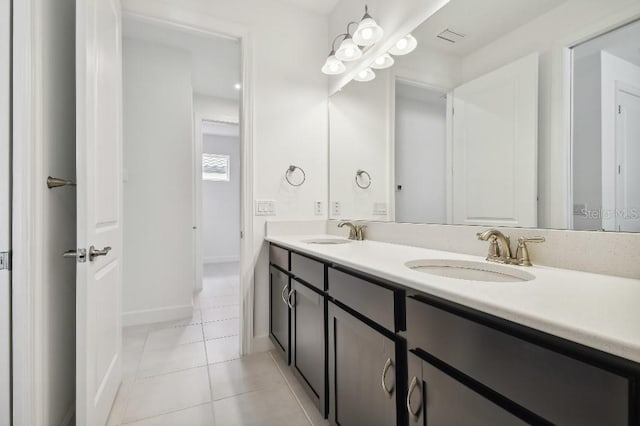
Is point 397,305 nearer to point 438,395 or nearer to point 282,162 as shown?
point 438,395

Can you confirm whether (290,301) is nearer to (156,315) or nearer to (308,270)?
(308,270)

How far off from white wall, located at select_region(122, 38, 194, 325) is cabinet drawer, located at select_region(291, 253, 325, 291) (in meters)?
1.66

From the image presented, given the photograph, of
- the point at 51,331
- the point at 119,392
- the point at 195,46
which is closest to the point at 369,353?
the point at 51,331

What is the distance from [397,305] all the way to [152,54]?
3027 millimetres

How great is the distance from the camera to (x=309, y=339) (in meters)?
1.43

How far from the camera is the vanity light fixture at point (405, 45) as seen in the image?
161 cm

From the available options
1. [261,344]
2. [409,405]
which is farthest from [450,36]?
[261,344]

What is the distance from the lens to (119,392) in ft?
5.30

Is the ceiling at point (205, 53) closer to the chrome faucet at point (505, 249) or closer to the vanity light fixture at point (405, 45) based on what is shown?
the vanity light fixture at point (405, 45)

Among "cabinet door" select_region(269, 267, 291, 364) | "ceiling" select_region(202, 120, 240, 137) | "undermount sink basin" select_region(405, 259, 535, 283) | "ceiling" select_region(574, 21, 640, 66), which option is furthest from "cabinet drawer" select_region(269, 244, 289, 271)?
"ceiling" select_region(202, 120, 240, 137)

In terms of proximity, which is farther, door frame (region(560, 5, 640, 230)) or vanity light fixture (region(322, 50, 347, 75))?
vanity light fixture (region(322, 50, 347, 75))

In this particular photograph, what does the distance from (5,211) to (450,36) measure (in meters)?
1.90

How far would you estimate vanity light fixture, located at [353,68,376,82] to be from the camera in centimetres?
197

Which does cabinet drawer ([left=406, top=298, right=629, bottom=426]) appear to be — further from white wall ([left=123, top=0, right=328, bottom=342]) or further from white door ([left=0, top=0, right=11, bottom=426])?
white wall ([left=123, top=0, right=328, bottom=342])
